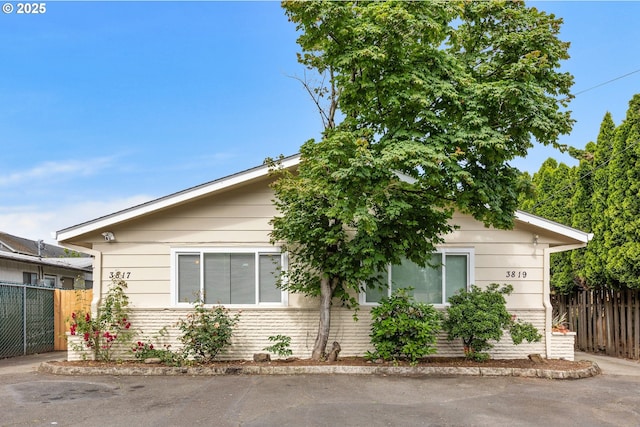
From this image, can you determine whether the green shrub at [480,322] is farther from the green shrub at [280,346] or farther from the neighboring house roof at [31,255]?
the neighboring house roof at [31,255]

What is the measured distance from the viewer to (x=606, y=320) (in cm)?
1233

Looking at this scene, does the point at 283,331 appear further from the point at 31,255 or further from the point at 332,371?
the point at 31,255

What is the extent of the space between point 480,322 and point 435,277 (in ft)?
4.87

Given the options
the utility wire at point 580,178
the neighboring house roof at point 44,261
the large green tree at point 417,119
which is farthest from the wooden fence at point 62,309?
the utility wire at point 580,178

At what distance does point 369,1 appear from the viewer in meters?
8.17

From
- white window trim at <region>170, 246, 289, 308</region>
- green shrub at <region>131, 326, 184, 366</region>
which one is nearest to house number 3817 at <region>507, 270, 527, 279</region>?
white window trim at <region>170, 246, 289, 308</region>

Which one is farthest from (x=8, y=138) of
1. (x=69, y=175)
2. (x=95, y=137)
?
(x=95, y=137)

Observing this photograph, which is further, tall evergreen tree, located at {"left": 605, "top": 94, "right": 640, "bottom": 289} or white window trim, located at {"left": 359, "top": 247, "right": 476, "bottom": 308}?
tall evergreen tree, located at {"left": 605, "top": 94, "right": 640, "bottom": 289}

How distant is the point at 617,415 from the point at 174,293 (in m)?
7.59

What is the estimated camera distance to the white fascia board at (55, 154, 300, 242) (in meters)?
9.51

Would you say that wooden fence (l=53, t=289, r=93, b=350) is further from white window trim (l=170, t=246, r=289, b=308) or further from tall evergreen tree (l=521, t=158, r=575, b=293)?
tall evergreen tree (l=521, t=158, r=575, b=293)

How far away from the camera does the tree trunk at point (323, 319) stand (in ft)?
30.6

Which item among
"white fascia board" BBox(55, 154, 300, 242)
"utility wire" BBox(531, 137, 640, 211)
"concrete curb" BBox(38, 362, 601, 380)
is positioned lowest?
"concrete curb" BBox(38, 362, 601, 380)

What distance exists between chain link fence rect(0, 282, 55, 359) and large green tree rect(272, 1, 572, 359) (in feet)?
24.7
